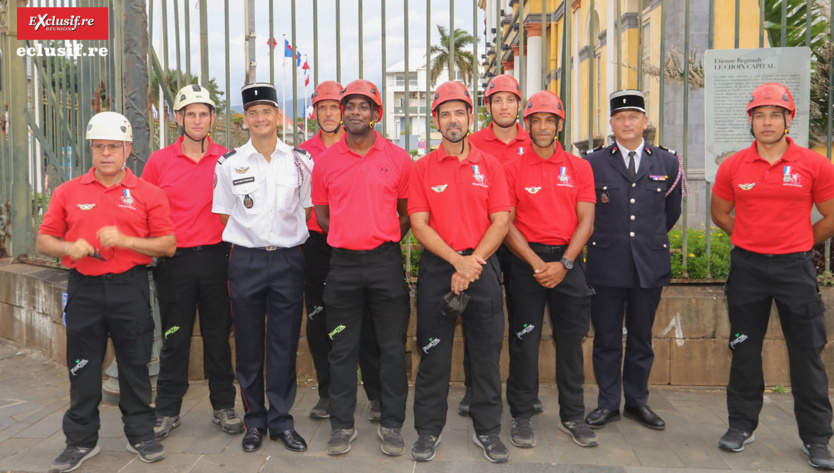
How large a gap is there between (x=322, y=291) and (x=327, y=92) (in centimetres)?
146

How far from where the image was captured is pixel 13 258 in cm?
793

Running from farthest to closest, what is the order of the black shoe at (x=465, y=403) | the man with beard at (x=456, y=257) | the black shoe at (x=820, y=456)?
the black shoe at (x=465, y=403) → the man with beard at (x=456, y=257) → the black shoe at (x=820, y=456)

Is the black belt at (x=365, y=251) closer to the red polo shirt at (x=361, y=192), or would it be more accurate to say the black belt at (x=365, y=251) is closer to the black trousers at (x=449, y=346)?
the red polo shirt at (x=361, y=192)

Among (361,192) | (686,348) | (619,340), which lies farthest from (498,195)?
(686,348)

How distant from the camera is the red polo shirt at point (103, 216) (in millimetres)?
4113

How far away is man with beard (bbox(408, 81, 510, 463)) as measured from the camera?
167 inches

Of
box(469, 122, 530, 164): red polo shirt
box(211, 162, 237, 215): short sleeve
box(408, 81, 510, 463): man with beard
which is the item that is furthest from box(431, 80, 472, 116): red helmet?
box(211, 162, 237, 215): short sleeve

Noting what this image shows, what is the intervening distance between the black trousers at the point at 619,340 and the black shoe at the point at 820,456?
3.41 feet

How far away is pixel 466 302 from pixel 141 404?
2.12 meters

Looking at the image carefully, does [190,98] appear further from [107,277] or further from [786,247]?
[786,247]

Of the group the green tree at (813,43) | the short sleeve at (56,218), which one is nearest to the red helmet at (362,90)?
the short sleeve at (56,218)

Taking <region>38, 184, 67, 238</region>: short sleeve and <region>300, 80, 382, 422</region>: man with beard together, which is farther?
<region>300, 80, 382, 422</region>: man with beard

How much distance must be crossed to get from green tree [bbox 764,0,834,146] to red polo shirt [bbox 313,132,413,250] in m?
4.24

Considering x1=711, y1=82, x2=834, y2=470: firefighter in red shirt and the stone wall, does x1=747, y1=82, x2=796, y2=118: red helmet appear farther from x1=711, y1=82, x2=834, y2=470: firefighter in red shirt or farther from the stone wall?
the stone wall
